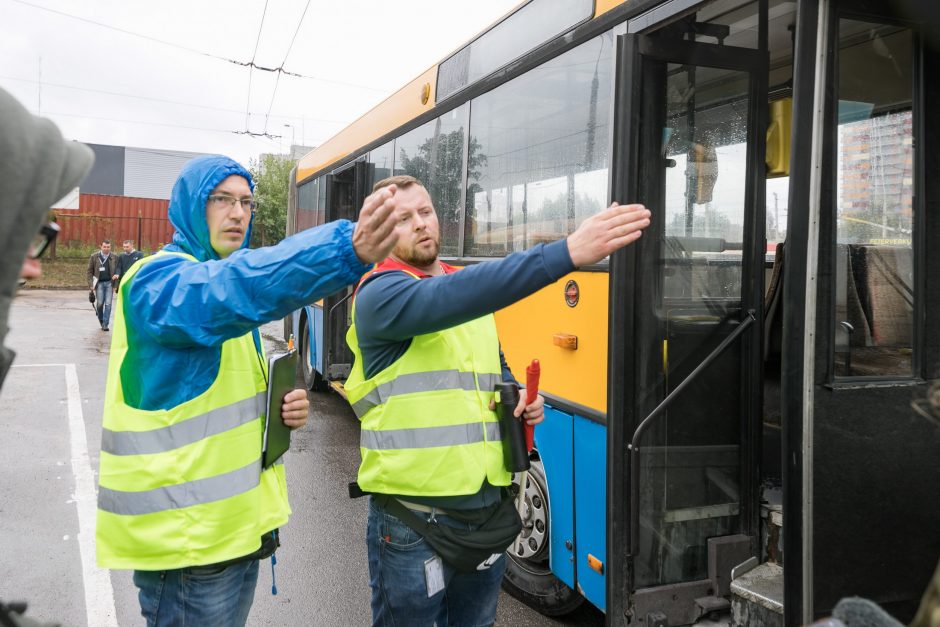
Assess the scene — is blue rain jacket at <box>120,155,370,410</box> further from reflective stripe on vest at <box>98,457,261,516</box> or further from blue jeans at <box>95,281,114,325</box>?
blue jeans at <box>95,281,114,325</box>

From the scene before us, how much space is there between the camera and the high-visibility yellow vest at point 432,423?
221cm

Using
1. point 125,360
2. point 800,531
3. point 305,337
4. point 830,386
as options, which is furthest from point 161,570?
point 305,337

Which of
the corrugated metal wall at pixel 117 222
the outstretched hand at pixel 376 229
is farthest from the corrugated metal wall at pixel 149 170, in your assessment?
the outstretched hand at pixel 376 229

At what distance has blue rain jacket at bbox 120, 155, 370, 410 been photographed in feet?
5.18

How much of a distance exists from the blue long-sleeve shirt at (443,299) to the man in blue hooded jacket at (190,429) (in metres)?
0.31

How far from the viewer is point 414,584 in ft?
7.45

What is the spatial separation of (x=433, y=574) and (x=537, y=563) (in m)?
1.89

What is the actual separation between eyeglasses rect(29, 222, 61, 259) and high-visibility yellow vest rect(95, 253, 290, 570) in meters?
0.81

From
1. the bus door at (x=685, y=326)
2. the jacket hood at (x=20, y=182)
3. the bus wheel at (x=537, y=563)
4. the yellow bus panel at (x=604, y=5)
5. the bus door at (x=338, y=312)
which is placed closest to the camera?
the jacket hood at (x=20, y=182)

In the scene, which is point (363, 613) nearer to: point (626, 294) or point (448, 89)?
point (626, 294)

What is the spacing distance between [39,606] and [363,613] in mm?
1664

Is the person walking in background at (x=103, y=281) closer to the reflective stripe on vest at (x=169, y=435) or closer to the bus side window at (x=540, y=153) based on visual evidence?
the bus side window at (x=540, y=153)

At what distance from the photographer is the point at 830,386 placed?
2398 millimetres

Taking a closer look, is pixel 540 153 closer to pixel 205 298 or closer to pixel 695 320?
pixel 695 320
